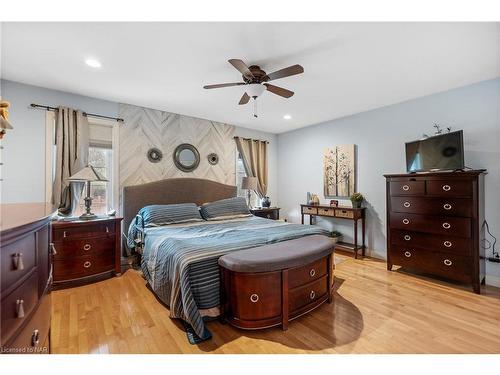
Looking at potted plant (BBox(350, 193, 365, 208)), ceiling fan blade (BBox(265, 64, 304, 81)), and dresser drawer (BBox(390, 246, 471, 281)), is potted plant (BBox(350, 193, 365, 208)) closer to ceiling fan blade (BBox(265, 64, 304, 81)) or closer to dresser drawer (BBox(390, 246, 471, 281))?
dresser drawer (BBox(390, 246, 471, 281))

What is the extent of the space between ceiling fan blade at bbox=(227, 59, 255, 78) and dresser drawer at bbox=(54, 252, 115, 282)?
274 centimetres

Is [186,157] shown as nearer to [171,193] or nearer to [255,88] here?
[171,193]

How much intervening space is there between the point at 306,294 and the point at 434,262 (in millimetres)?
1950

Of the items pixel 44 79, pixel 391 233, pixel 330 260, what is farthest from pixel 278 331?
pixel 44 79

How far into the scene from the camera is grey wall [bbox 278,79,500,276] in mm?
2898

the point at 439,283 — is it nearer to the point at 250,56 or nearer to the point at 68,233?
the point at 250,56

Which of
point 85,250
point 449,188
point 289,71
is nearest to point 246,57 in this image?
point 289,71

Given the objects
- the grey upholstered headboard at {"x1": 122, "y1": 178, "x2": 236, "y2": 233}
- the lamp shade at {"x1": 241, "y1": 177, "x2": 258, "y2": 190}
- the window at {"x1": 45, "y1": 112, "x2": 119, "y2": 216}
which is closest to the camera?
the window at {"x1": 45, "y1": 112, "x2": 119, "y2": 216}

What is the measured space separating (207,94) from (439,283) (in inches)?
151

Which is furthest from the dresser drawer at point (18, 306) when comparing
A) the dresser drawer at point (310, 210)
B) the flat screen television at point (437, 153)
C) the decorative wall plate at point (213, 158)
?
the dresser drawer at point (310, 210)

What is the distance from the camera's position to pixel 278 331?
196 centimetres

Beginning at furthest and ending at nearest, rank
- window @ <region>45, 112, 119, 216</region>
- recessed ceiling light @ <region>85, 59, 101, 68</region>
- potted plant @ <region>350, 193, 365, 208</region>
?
potted plant @ <region>350, 193, 365, 208</region> → window @ <region>45, 112, 119, 216</region> → recessed ceiling light @ <region>85, 59, 101, 68</region>

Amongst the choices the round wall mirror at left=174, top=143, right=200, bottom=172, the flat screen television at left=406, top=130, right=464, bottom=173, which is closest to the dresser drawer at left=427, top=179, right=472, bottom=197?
the flat screen television at left=406, top=130, right=464, bottom=173

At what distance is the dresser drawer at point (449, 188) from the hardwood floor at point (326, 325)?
1113 mm
